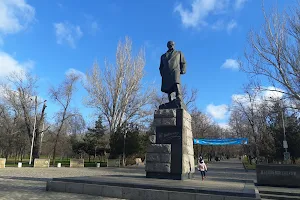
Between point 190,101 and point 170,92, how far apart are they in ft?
98.3

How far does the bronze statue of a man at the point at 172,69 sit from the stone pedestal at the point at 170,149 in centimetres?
98

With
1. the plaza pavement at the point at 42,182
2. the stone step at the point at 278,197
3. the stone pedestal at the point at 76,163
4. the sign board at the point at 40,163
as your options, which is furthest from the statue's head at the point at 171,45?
the stone pedestal at the point at 76,163

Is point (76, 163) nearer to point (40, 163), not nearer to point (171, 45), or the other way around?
point (40, 163)

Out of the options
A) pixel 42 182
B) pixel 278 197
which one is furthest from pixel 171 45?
pixel 42 182

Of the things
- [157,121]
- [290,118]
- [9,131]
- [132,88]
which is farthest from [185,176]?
[9,131]


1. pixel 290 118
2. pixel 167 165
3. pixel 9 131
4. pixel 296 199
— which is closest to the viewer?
pixel 296 199

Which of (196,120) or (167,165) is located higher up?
(196,120)

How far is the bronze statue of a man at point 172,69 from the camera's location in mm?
11641

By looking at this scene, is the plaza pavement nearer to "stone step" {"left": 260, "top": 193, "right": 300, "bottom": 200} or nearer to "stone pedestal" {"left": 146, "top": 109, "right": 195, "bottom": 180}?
"stone step" {"left": 260, "top": 193, "right": 300, "bottom": 200}

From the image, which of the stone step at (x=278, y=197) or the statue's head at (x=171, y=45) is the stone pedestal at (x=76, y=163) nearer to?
the statue's head at (x=171, y=45)

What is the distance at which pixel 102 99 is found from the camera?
3434cm

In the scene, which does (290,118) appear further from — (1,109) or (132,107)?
(1,109)

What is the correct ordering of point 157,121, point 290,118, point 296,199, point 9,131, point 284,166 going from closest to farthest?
point 296,199 < point 157,121 < point 284,166 < point 290,118 < point 9,131

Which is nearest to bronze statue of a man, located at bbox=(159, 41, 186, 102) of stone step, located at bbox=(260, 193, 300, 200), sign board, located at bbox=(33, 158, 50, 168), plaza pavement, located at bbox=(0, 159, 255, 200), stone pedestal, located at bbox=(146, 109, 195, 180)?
stone pedestal, located at bbox=(146, 109, 195, 180)
